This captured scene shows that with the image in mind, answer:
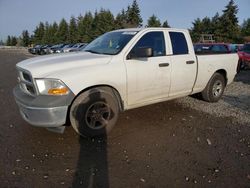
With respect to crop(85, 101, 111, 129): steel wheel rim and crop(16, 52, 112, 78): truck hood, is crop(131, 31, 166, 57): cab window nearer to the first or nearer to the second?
crop(16, 52, 112, 78): truck hood

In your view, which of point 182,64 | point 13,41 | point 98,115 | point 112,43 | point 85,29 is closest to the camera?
point 98,115

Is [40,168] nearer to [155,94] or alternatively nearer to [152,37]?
[155,94]

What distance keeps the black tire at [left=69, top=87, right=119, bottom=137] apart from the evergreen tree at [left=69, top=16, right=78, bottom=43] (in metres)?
68.4

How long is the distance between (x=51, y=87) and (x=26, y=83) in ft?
2.00

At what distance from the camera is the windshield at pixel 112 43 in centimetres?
489

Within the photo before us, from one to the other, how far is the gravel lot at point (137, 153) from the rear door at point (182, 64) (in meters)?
0.69

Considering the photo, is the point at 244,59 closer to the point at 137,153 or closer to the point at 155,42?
the point at 155,42

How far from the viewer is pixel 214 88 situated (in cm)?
693

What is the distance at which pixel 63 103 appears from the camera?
4000 mm

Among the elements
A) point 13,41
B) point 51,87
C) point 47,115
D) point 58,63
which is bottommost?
point 47,115

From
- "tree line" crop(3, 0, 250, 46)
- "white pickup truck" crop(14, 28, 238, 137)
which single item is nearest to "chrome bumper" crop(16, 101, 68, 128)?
"white pickup truck" crop(14, 28, 238, 137)

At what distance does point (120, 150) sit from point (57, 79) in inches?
59.5

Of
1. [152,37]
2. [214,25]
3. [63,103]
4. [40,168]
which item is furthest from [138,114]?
[214,25]

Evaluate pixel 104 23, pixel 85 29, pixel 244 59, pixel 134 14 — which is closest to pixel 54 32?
pixel 85 29
